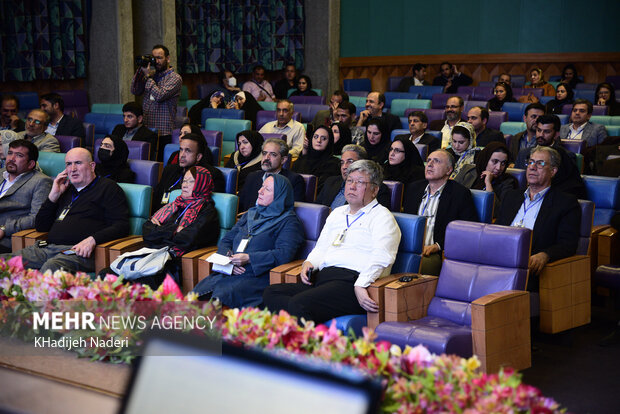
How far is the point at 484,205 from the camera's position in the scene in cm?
438

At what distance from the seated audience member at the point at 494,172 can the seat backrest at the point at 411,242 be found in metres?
1.26

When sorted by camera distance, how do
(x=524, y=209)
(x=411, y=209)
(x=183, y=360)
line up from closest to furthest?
(x=183, y=360) < (x=524, y=209) < (x=411, y=209)

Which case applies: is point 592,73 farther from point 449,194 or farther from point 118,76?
point 449,194

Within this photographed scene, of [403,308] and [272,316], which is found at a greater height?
[272,316]

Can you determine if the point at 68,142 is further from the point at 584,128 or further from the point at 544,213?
the point at 584,128

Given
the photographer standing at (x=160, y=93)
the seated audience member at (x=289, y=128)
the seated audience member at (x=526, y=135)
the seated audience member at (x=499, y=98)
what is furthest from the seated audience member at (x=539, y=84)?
the photographer standing at (x=160, y=93)

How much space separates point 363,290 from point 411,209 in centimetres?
122

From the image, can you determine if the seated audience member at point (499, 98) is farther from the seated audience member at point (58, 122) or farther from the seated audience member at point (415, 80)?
the seated audience member at point (58, 122)

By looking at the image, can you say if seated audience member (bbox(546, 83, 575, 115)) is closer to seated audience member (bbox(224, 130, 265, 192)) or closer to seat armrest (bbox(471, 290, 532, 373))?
seated audience member (bbox(224, 130, 265, 192))

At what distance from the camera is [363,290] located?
346 cm

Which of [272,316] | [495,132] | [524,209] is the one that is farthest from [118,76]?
[272,316]

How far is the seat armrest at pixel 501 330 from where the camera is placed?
3.16 m

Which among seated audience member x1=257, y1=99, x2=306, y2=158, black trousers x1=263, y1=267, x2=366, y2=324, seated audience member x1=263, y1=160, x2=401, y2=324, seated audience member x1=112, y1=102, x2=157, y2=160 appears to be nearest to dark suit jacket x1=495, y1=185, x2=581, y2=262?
seated audience member x1=263, y1=160, x2=401, y2=324

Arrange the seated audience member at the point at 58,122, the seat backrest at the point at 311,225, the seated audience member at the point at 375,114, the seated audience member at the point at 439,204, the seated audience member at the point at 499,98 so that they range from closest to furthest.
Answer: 1. the seat backrest at the point at 311,225
2. the seated audience member at the point at 439,204
3. the seated audience member at the point at 58,122
4. the seated audience member at the point at 375,114
5. the seated audience member at the point at 499,98
